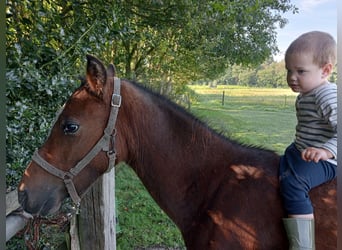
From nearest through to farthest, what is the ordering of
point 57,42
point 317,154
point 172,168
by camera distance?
point 317,154, point 172,168, point 57,42

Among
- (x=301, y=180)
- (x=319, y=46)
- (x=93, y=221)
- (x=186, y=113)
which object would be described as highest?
(x=319, y=46)

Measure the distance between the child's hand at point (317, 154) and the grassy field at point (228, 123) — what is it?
1.16 metres

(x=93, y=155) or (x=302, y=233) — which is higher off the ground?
(x=93, y=155)

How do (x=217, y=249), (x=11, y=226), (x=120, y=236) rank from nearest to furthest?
(x=217, y=249) → (x=11, y=226) → (x=120, y=236)

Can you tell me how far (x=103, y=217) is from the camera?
2.09 metres

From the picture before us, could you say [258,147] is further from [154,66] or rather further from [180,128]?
[154,66]

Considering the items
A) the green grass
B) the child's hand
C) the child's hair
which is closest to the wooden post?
the green grass

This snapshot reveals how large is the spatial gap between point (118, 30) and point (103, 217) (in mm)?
1314

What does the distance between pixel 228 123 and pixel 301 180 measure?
131 cm

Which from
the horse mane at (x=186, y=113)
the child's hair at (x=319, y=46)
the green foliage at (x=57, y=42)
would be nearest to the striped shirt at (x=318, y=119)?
the child's hair at (x=319, y=46)

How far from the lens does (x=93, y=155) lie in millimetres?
1500

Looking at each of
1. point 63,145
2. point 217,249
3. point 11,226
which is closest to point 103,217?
point 11,226

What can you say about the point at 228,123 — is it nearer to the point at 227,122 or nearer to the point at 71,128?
the point at 227,122

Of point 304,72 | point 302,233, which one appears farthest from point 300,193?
point 304,72
